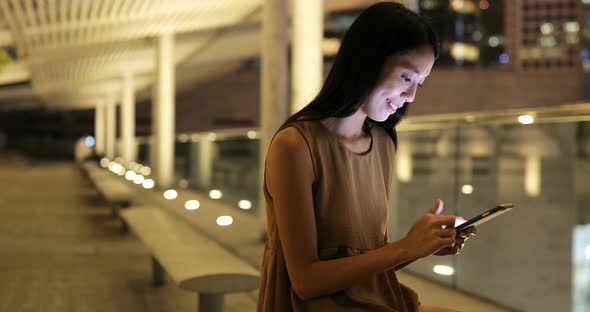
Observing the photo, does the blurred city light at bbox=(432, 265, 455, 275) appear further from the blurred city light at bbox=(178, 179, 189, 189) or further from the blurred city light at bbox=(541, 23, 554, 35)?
the blurred city light at bbox=(541, 23, 554, 35)

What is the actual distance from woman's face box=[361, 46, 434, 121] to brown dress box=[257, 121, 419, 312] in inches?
4.2

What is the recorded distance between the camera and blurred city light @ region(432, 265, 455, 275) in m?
4.72

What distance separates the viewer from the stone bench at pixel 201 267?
3.09 metres

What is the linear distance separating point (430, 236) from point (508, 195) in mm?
3476

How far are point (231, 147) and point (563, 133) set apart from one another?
741 centimetres

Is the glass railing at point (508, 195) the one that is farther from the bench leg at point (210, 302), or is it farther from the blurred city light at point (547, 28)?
the blurred city light at point (547, 28)

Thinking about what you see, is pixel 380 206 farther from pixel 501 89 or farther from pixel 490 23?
pixel 490 23

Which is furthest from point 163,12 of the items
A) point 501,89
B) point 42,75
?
point 501,89

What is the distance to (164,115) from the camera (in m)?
14.7

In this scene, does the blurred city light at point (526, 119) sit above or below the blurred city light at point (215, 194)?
above

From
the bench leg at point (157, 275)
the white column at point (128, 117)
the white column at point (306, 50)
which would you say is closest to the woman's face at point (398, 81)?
the bench leg at point (157, 275)

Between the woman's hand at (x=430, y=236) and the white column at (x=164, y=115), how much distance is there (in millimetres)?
13596

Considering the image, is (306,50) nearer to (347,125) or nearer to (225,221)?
(225,221)

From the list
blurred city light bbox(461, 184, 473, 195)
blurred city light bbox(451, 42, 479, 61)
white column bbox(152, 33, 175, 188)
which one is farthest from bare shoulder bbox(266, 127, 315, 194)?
blurred city light bbox(451, 42, 479, 61)
